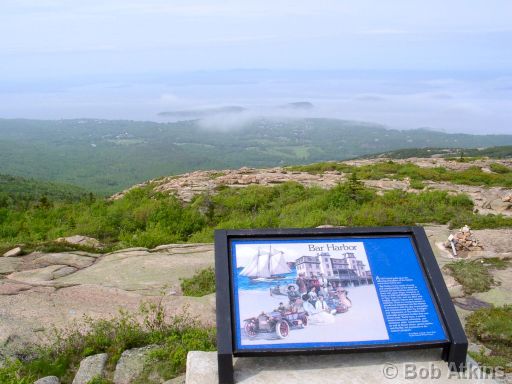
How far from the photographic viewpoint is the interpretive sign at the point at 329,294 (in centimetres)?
506

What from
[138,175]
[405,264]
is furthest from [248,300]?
[138,175]

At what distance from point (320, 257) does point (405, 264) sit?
103 centimetres

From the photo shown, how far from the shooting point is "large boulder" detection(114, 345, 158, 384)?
5738mm

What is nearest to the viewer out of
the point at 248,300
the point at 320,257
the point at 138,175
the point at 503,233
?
the point at 248,300

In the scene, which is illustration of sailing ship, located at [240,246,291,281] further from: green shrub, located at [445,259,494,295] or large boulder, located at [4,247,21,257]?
large boulder, located at [4,247,21,257]

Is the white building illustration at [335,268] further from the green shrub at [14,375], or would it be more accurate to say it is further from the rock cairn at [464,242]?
the rock cairn at [464,242]

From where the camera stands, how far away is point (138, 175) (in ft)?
506

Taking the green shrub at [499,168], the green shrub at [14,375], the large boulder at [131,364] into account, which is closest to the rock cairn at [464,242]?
the large boulder at [131,364]

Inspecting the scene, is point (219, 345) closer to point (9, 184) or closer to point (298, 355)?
point (298, 355)

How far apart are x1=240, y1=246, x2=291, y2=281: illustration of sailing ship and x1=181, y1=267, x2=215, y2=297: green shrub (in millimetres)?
3448

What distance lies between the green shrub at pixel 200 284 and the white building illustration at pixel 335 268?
362 cm

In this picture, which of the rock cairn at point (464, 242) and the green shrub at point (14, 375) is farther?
the rock cairn at point (464, 242)

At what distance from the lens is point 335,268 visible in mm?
5562

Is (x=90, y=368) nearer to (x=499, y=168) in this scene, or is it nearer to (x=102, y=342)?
(x=102, y=342)
